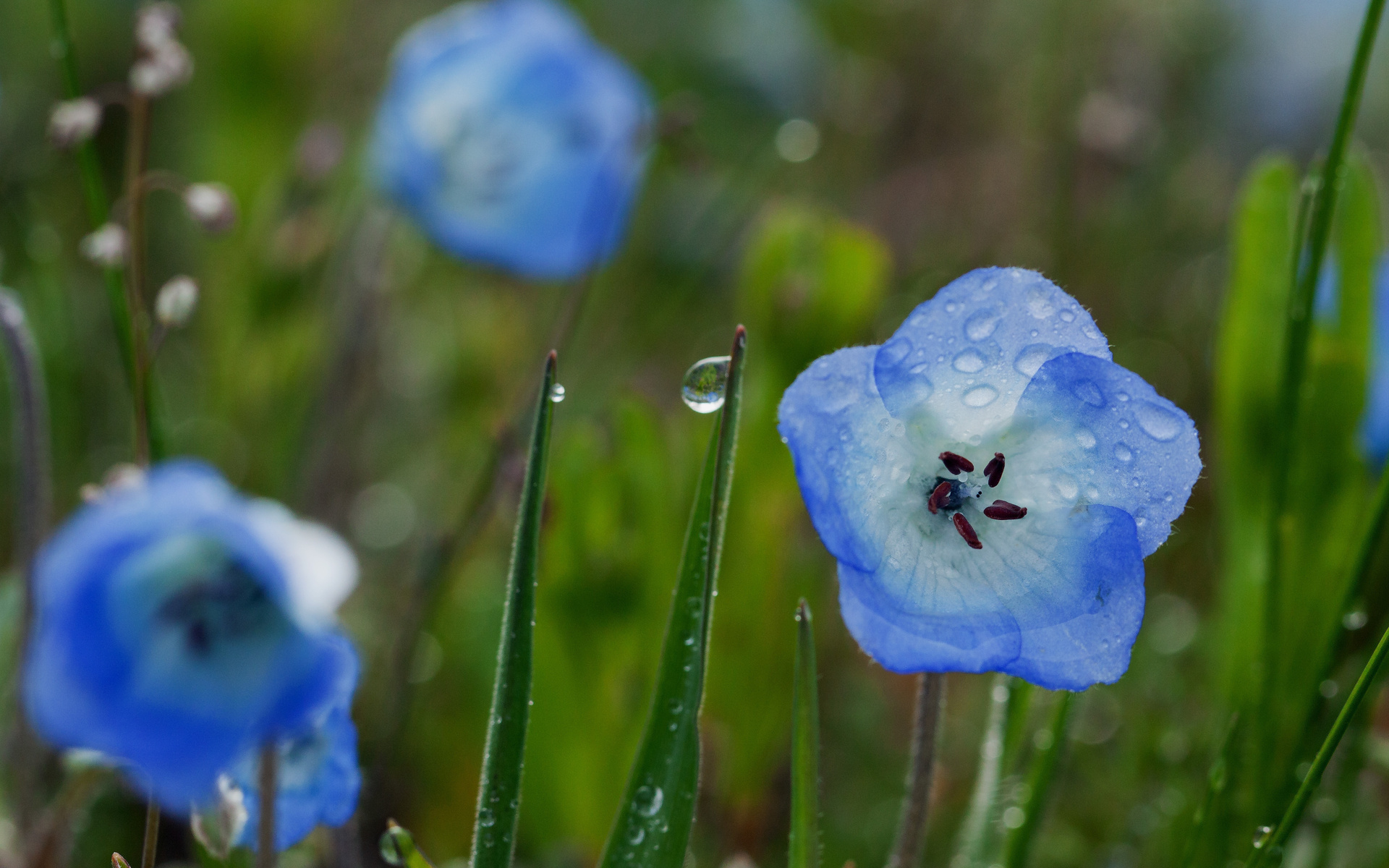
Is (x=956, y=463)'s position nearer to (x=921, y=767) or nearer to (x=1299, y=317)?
(x=921, y=767)

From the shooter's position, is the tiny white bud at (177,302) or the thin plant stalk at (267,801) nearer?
the thin plant stalk at (267,801)

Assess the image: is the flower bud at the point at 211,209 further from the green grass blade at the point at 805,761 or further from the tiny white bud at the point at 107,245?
the green grass blade at the point at 805,761

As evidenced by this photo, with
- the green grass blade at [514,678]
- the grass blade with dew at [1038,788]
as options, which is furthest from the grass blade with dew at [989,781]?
the green grass blade at [514,678]

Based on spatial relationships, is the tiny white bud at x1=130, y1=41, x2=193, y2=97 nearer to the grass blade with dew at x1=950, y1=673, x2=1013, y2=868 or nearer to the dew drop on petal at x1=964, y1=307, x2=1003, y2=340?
the dew drop on petal at x1=964, y1=307, x2=1003, y2=340

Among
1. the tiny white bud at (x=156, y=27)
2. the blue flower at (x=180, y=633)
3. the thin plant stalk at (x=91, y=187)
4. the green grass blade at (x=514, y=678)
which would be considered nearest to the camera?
the blue flower at (x=180, y=633)

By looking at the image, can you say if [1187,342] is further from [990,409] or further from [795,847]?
[795,847]

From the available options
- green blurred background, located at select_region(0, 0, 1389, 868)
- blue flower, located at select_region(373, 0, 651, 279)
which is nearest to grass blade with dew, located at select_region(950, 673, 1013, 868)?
green blurred background, located at select_region(0, 0, 1389, 868)
